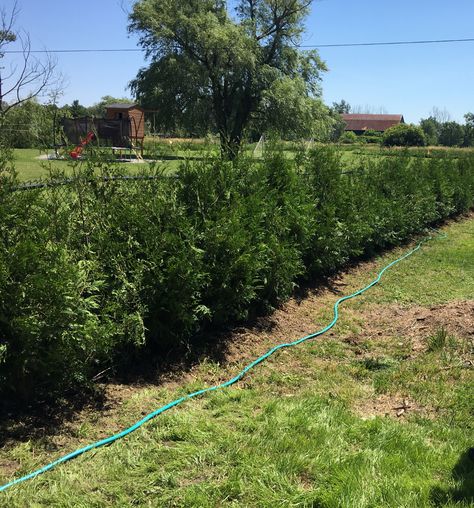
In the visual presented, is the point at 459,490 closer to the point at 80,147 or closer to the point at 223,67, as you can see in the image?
the point at 80,147

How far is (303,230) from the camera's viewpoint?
6.27m

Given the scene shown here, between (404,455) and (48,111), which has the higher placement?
(48,111)

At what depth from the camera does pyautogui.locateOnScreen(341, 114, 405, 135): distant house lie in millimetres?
108312

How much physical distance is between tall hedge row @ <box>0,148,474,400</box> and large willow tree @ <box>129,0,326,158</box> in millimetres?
30455

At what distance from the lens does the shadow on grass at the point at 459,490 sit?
2.52 metres

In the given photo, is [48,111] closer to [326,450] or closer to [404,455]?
[326,450]

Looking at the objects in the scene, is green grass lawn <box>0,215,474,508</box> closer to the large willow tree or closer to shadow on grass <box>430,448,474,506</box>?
shadow on grass <box>430,448,474,506</box>

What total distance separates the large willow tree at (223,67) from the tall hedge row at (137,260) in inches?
1199

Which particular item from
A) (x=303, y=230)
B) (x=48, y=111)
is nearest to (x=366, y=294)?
(x=303, y=230)

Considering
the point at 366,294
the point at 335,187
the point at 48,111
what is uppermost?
the point at 48,111

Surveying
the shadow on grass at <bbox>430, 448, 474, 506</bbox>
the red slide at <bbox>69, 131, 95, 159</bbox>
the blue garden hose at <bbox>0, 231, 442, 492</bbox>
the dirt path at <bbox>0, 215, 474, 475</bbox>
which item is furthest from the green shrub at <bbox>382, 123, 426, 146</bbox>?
the shadow on grass at <bbox>430, 448, 474, 506</bbox>

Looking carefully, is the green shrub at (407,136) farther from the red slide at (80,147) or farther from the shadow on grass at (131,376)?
the red slide at (80,147)

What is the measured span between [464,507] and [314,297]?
13.8ft

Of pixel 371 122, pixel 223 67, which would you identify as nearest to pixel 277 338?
pixel 223 67
